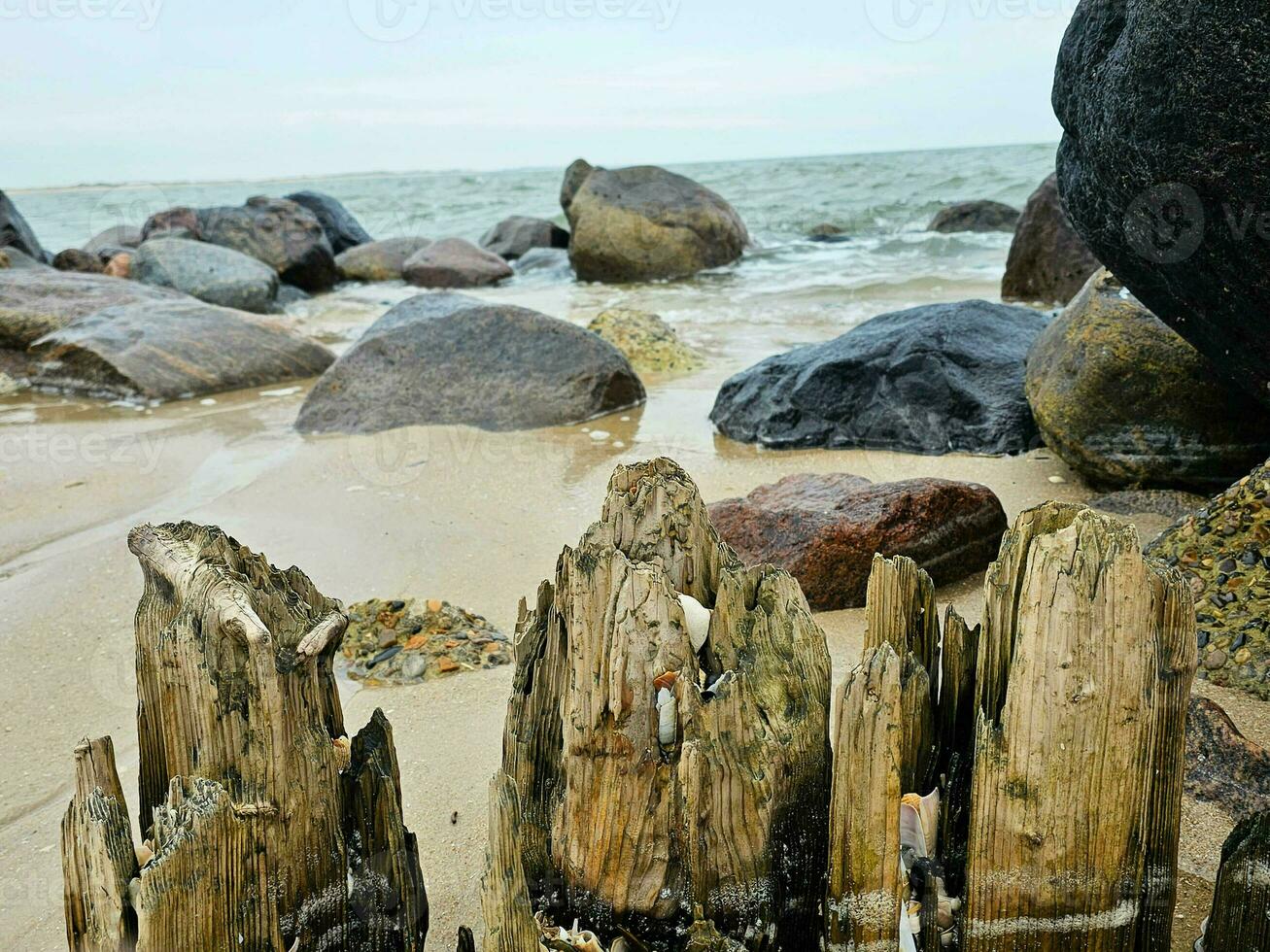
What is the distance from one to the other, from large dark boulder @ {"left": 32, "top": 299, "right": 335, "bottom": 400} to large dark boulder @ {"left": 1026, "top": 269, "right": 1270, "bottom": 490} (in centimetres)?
668

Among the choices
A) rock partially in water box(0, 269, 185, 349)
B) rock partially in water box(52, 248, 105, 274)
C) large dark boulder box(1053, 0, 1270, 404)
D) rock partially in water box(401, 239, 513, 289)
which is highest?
large dark boulder box(1053, 0, 1270, 404)

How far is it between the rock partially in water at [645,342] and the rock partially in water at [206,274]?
677 centimetres

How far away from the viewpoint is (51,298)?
35.1 ft

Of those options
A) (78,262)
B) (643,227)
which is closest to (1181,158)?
(643,227)

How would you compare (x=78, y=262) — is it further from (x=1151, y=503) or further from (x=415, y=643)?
(x=1151, y=503)

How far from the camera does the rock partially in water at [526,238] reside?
22531mm

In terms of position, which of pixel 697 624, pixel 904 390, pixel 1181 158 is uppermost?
pixel 1181 158

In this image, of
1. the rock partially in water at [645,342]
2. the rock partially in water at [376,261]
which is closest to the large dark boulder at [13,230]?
the rock partially in water at [376,261]

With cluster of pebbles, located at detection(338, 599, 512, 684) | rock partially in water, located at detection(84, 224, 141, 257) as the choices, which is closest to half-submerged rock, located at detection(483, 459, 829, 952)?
cluster of pebbles, located at detection(338, 599, 512, 684)

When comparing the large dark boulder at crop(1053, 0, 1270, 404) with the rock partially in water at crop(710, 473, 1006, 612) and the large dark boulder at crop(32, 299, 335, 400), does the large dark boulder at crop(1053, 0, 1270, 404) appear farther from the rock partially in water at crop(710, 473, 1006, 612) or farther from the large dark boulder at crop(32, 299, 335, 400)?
the large dark boulder at crop(32, 299, 335, 400)

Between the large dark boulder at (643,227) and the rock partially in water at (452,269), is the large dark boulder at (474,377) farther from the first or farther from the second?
the rock partially in water at (452,269)

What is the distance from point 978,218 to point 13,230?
17.8 meters

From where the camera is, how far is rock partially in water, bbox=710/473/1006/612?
4.17 metres

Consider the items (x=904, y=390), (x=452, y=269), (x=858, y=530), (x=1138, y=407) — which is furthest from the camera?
(x=452, y=269)
